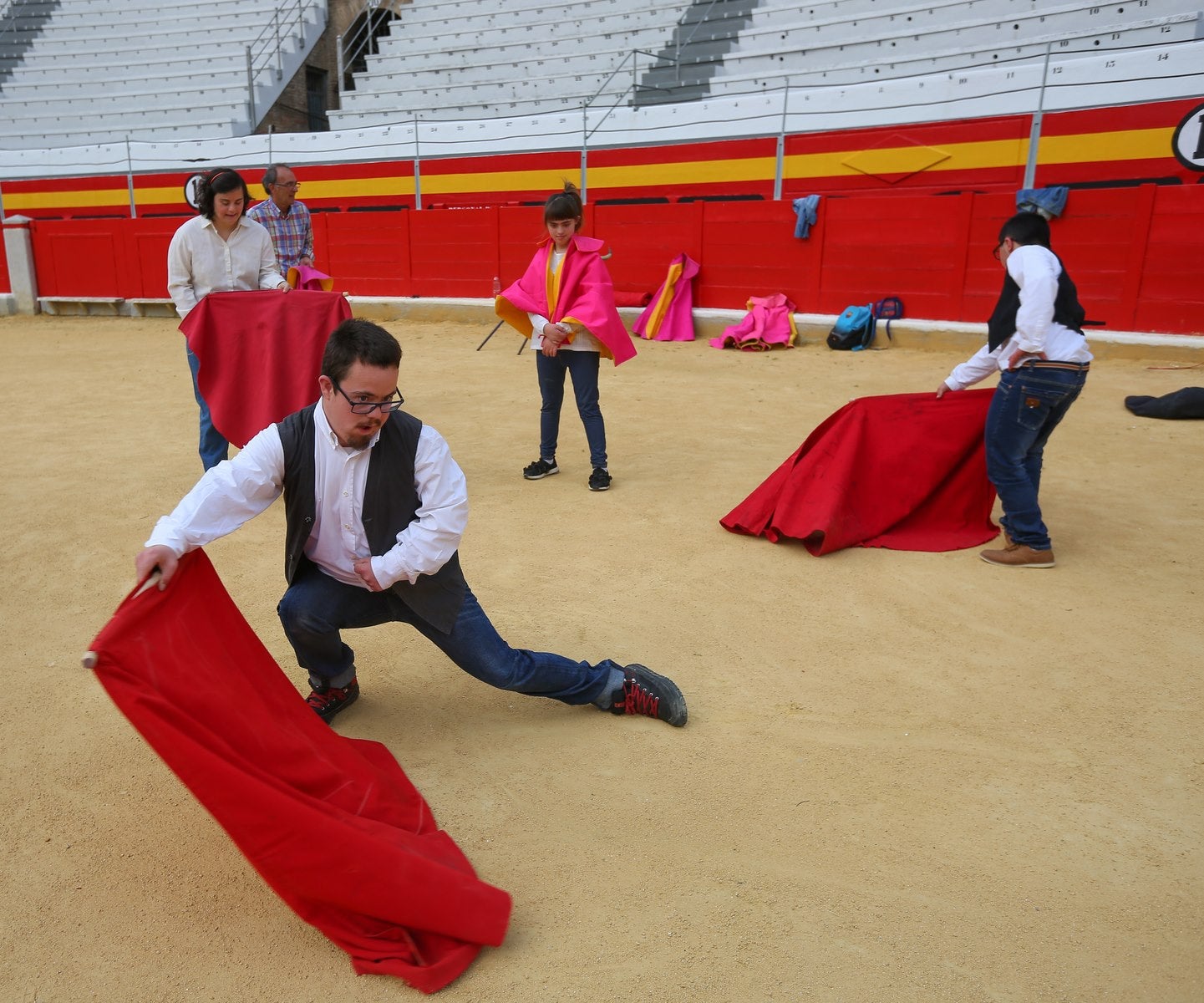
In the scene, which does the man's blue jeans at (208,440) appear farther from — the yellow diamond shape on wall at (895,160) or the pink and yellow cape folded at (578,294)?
the yellow diamond shape on wall at (895,160)

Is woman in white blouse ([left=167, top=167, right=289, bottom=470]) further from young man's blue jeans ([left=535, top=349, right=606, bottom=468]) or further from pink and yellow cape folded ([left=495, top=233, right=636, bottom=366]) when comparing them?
young man's blue jeans ([left=535, top=349, right=606, bottom=468])

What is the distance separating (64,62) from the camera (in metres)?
18.5

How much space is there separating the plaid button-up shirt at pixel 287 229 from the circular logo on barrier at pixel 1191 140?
21.3ft

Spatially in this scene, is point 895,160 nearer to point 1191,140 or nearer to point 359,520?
point 1191,140

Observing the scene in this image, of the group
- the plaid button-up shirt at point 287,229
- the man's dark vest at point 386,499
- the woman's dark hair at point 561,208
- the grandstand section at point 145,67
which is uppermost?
the grandstand section at point 145,67

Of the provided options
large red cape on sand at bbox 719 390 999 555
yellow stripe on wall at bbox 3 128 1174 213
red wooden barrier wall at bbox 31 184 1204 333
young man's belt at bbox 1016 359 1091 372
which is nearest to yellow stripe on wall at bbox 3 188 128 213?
yellow stripe on wall at bbox 3 128 1174 213

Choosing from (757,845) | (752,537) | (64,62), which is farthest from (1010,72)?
(64,62)

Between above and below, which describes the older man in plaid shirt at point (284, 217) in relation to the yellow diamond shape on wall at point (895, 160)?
below

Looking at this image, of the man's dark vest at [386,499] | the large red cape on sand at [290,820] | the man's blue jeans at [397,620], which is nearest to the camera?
the large red cape on sand at [290,820]

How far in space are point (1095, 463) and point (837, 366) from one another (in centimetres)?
298

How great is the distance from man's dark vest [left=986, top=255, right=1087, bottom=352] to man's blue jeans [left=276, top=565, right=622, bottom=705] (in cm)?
217

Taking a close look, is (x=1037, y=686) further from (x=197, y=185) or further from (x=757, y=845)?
(x=197, y=185)

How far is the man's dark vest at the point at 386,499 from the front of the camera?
7.02 ft

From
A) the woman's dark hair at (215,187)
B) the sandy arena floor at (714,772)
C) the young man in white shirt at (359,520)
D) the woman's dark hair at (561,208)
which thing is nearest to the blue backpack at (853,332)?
the sandy arena floor at (714,772)
